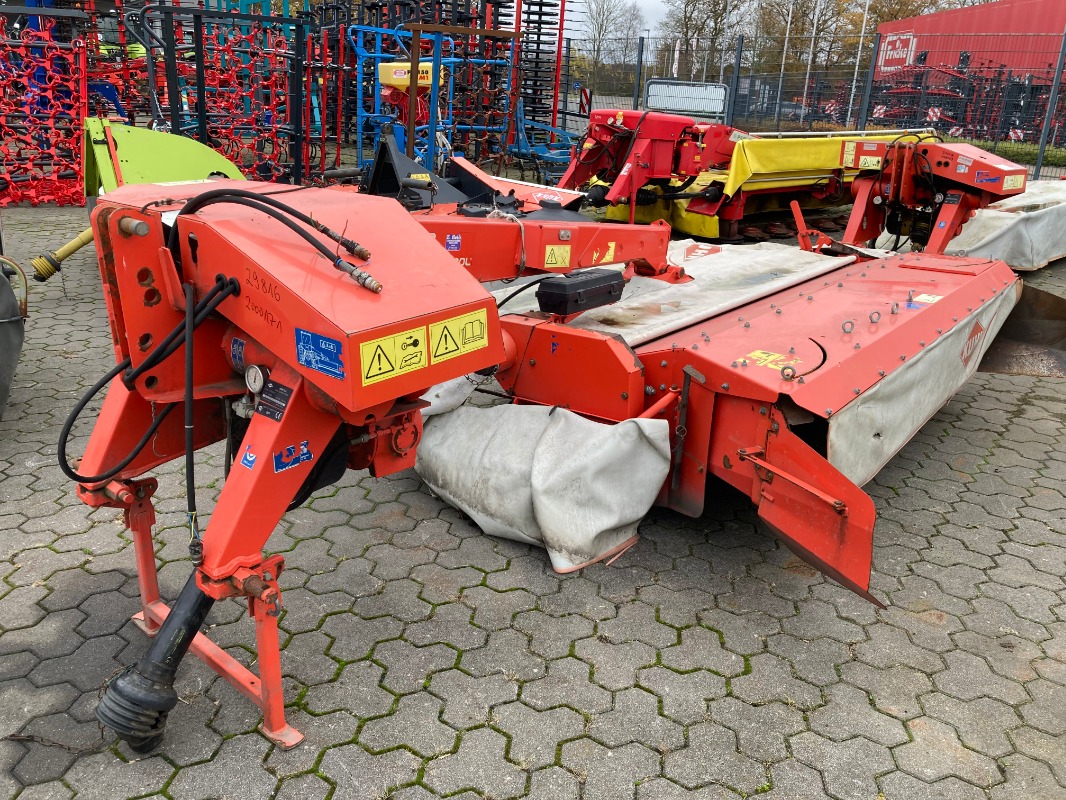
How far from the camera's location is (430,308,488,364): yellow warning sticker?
2.10 meters

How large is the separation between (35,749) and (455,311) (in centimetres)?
165

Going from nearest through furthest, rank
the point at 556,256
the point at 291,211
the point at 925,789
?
the point at 291,211
the point at 925,789
the point at 556,256

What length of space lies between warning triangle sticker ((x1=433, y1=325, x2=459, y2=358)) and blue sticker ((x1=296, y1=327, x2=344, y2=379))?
0.27 metres

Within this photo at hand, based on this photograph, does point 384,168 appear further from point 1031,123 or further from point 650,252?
point 1031,123

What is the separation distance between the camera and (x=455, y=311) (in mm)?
2129

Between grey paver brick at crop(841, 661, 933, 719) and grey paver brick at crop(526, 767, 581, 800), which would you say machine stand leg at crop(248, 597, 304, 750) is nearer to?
grey paver brick at crop(526, 767, 581, 800)

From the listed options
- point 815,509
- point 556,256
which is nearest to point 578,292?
point 556,256

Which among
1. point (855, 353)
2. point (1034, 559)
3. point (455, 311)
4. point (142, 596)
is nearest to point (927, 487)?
point (1034, 559)

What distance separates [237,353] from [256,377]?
0.12 m

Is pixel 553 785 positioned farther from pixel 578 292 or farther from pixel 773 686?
pixel 578 292

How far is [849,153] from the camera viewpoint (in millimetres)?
6035

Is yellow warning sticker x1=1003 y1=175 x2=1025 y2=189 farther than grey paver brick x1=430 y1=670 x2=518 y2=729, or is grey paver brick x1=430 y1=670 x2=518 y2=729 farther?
yellow warning sticker x1=1003 y1=175 x2=1025 y2=189

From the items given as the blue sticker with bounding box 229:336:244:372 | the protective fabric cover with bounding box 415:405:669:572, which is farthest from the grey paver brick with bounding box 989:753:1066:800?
the blue sticker with bounding box 229:336:244:372

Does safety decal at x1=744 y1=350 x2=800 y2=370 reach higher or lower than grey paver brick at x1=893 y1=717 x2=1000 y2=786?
higher
